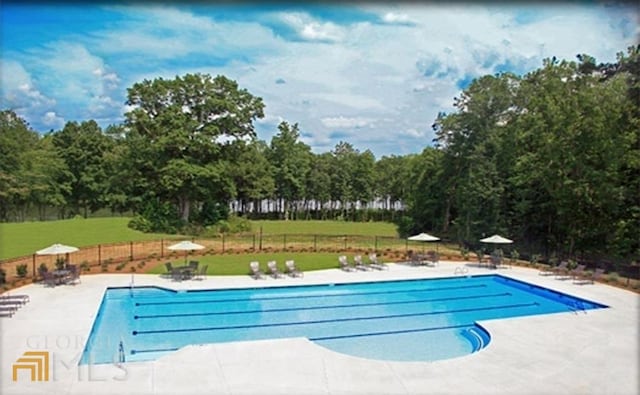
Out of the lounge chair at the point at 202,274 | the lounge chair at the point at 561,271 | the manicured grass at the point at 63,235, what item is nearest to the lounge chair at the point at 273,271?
the lounge chair at the point at 202,274

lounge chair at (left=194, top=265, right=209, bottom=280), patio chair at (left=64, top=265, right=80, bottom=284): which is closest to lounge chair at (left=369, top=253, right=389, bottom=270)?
lounge chair at (left=194, top=265, right=209, bottom=280)

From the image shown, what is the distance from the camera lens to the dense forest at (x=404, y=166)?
22594mm

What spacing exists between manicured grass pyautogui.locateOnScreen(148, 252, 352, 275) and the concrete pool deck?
6.57m

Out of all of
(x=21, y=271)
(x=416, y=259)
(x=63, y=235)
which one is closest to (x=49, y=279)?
(x=21, y=271)

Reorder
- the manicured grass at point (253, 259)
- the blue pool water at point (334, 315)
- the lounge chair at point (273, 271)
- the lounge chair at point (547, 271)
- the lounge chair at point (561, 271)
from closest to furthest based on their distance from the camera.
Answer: the blue pool water at point (334, 315)
the lounge chair at point (273, 271)
the lounge chair at point (561, 271)
the manicured grass at point (253, 259)
the lounge chair at point (547, 271)

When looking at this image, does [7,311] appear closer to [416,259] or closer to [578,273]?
[416,259]

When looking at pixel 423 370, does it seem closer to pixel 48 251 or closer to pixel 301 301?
pixel 301 301

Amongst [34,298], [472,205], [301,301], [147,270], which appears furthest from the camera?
[472,205]

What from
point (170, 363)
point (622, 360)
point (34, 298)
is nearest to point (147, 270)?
point (34, 298)

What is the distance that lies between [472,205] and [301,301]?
677 inches

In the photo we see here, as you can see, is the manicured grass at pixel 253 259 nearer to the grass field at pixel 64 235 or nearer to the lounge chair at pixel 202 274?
the lounge chair at pixel 202 274

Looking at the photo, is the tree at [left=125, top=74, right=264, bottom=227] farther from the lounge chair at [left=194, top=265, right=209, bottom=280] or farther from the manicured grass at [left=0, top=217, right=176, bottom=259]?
the lounge chair at [left=194, top=265, right=209, bottom=280]

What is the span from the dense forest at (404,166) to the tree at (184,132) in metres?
0.09

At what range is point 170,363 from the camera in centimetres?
908
